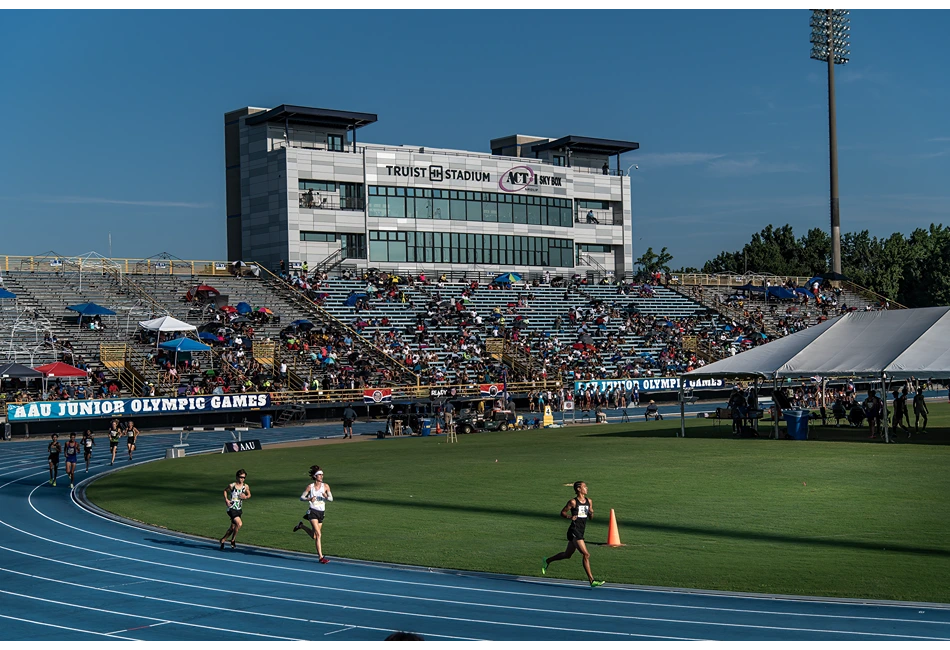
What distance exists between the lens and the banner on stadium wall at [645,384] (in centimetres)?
6269

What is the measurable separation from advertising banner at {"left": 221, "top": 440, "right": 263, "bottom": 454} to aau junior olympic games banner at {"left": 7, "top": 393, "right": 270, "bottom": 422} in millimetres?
9013

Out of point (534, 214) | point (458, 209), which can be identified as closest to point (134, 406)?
point (458, 209)

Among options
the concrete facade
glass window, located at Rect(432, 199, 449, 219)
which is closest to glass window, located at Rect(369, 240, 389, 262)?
the concrete facade

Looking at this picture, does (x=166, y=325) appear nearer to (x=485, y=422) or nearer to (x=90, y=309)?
(x=90, y=309)

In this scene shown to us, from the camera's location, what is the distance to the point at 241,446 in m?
42.4

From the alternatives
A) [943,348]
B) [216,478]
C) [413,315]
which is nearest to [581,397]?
[413,315]

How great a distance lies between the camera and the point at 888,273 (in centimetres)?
10694

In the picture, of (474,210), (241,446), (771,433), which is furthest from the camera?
(474,210)

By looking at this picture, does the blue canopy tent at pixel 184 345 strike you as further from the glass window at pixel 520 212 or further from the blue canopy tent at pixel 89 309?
the glass window at pixel 520 212

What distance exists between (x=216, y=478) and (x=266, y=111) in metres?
47.8

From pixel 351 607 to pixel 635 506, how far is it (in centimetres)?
969

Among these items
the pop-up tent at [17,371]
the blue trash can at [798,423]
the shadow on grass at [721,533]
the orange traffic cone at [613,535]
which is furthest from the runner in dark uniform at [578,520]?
the pop-up tent at [17,371]

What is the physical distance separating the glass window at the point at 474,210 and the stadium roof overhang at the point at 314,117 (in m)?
9.60

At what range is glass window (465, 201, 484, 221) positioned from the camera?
79.3m
